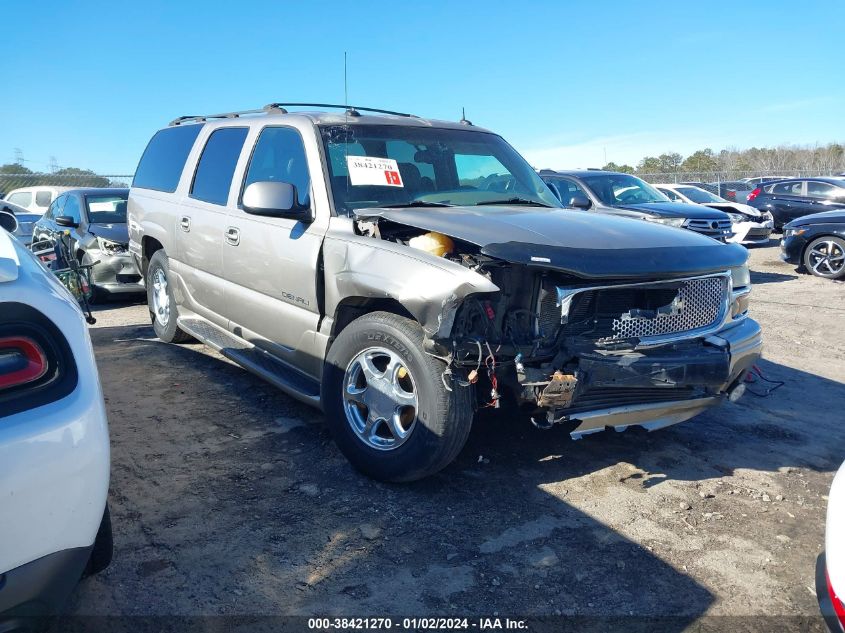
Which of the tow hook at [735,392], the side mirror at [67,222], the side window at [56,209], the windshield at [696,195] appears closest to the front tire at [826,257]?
the windshield at [696,195]

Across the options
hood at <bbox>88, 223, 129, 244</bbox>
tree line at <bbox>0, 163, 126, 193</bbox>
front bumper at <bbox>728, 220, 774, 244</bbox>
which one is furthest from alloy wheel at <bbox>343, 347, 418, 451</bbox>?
tree line at <bbox>0, 163, 126, 193</bbox>

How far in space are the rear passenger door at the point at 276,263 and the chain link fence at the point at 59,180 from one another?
62.6ft

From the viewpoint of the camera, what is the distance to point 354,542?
3012mm

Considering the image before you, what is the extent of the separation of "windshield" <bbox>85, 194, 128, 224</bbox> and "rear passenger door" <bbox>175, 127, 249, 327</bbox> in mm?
4331

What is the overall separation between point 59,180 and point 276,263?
2176 centimetres

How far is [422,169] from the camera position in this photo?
14.4 feet

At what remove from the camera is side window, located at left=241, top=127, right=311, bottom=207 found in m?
4.20

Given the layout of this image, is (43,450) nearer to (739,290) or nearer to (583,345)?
(583,345)

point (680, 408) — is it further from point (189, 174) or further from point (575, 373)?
point (189, 174)

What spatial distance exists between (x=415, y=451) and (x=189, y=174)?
3416 millimetres

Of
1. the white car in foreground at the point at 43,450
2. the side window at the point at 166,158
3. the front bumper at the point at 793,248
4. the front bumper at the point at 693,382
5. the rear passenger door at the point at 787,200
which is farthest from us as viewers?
the rear passenger door at the point at 787,200

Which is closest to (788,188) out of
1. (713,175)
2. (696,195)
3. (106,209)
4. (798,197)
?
(798,197)

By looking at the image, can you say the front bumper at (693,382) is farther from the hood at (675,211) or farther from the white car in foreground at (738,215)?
the white car in foreground at (738,215)

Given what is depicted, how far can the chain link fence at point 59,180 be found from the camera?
2167 cm
